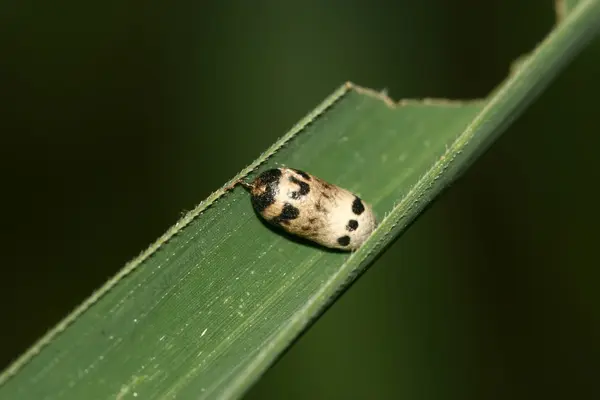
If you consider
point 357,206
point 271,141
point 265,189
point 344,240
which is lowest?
point 265,189

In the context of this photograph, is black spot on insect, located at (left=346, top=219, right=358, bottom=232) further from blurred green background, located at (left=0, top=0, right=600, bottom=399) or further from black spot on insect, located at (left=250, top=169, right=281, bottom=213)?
blurred green background, located at (left=0, top=0, right=600, bottom=399)

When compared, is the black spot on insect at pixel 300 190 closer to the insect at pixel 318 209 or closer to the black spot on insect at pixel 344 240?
the insect at pixel 318 209

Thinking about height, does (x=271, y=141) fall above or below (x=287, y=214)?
above

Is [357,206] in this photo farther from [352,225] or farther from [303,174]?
[303,174]

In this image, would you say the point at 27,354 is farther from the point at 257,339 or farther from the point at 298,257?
the point at 298,257

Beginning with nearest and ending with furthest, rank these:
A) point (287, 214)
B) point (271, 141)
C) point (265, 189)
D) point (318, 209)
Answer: point (265, 189), point (287, 214), point (318, 209), point (271, 141)

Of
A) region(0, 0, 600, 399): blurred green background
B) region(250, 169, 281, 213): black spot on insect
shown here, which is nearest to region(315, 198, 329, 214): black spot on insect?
region(250, 169, 281, 213): black spot on insect

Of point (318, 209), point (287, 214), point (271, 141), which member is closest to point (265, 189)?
point (287, 214)
